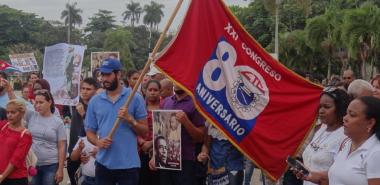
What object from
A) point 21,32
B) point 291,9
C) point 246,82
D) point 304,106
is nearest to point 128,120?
point 246,82

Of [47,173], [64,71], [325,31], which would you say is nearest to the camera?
[47,173]

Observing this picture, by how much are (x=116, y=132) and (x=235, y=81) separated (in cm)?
122

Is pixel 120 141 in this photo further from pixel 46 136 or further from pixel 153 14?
pixel 153 14

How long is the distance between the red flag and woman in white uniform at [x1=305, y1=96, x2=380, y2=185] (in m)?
1.81

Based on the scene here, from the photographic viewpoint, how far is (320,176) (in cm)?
443

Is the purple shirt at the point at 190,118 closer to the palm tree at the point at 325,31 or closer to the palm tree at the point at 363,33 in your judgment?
the palm tree at the point at 363,33

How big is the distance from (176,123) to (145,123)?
12.2 inches

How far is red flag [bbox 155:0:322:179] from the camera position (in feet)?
18.7

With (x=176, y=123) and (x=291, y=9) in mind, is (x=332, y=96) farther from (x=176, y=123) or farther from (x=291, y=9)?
(x=291, y=9)

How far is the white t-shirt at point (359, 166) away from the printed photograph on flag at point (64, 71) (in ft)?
18.5

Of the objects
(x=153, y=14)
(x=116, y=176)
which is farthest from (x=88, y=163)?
(x=153, y=14)

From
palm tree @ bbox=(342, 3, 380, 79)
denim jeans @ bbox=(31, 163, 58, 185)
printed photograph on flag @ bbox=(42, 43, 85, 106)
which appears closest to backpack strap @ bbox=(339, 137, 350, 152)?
denim jeans @ bbox=(31, 163, 58, 185)

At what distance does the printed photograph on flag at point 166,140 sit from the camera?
6.01 m

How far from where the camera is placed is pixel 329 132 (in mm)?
4672
